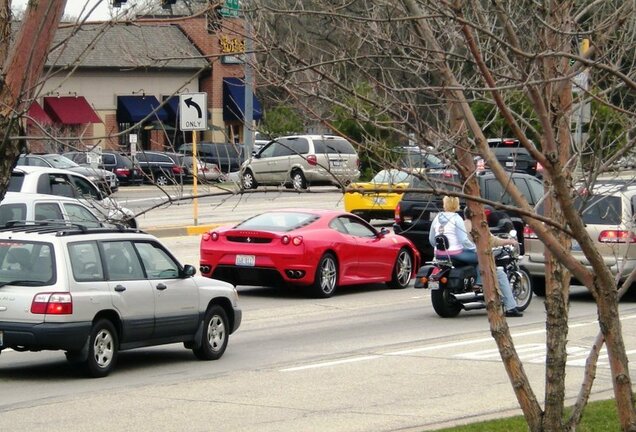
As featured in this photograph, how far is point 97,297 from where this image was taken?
12.6 m

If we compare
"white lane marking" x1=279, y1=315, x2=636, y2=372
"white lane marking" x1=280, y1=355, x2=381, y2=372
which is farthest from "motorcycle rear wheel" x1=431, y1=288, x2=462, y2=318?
"white lane marking" x1=280, y1=355, x2=381, y2=372

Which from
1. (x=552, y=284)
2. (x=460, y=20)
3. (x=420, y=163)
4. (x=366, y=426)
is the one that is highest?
(x=460, y=20)

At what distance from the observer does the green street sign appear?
302 inches

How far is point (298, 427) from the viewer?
1027cm

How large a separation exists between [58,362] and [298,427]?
173 inches

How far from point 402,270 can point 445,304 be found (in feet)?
13.1

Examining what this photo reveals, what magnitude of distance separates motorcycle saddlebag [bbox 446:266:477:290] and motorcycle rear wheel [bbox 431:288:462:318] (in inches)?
7.3

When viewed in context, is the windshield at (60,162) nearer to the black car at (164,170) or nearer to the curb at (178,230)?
the curb at (178,230)

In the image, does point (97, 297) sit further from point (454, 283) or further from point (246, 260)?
point (246, 260)

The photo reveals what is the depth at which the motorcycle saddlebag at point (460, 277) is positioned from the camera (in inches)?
699

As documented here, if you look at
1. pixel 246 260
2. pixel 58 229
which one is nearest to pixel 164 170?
pixel 58 229

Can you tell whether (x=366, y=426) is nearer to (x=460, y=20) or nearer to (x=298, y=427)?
(x=298, y=427)

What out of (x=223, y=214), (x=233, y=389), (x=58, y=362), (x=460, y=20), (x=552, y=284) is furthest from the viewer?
(x=223, y=214)

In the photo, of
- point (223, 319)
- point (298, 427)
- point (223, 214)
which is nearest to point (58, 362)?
point (223, 319)
